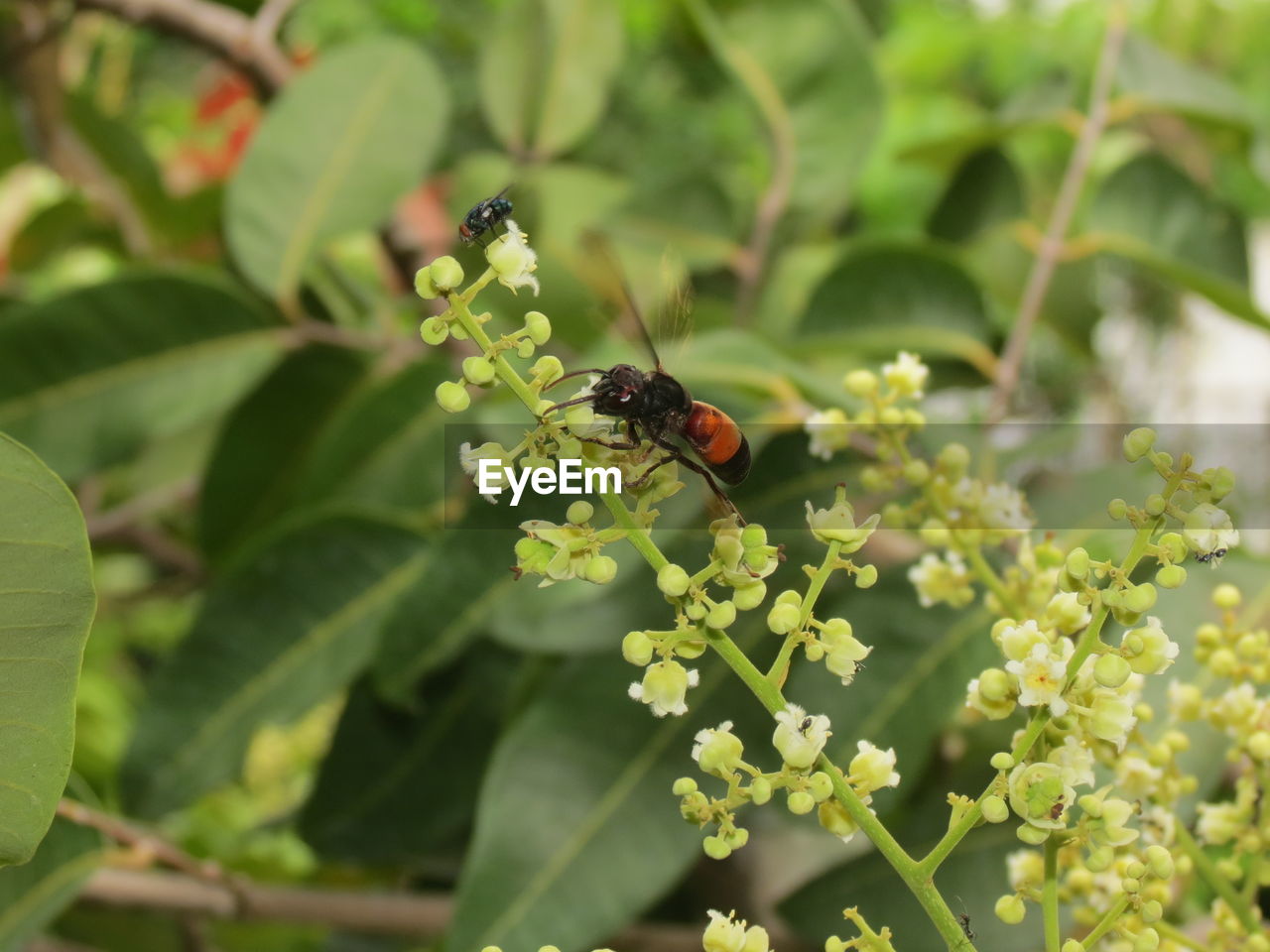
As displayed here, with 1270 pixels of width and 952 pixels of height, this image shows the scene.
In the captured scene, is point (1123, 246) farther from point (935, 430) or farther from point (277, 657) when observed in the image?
point (277, 657)

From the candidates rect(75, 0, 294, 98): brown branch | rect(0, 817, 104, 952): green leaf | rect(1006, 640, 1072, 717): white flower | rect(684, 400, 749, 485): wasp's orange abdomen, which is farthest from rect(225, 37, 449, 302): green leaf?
rect(1006, 640, 1072, 717): white flower

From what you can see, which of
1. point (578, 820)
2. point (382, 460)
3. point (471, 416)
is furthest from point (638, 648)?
point (382, 460)

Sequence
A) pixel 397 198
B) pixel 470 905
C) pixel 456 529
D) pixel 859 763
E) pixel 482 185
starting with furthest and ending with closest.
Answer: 1. pixel 482 185
2. pixel 397 198
3. pixel 456 529
4. pixel 470 905
5. pixel 859 763

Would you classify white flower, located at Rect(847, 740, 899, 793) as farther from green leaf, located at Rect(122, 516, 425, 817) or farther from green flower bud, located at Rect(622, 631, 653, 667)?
green leaf, located at Rect(122, 516, 425, 817)

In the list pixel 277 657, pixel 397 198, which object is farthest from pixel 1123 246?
pixel 277 657

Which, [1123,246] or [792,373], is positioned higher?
[792,373]
